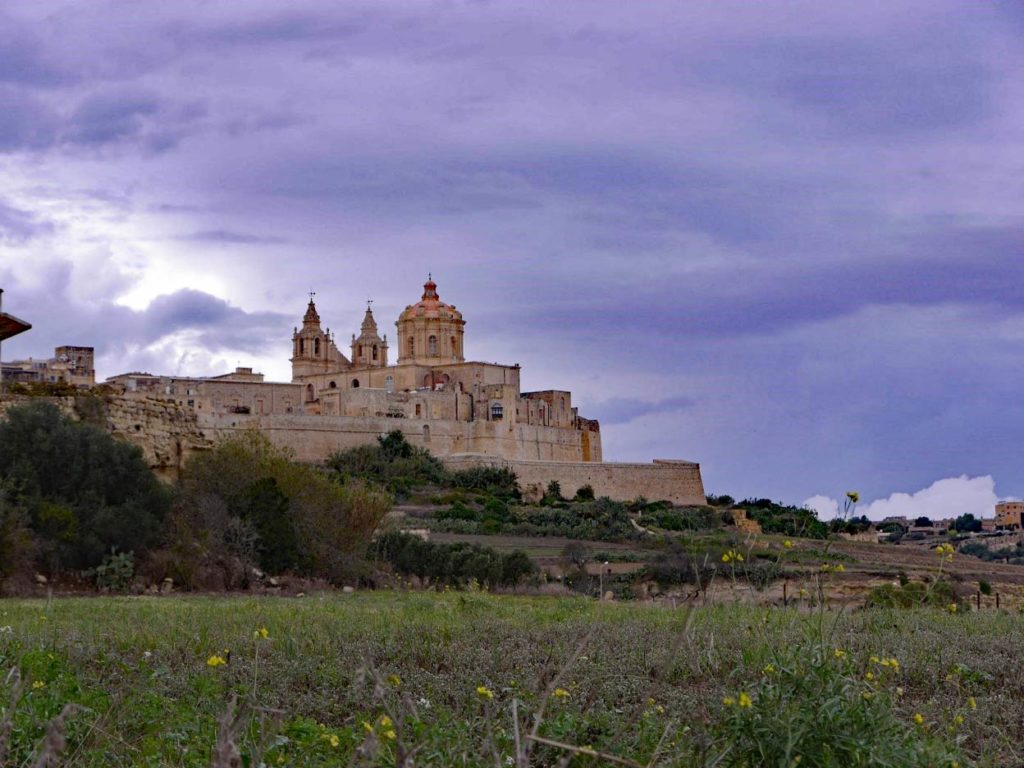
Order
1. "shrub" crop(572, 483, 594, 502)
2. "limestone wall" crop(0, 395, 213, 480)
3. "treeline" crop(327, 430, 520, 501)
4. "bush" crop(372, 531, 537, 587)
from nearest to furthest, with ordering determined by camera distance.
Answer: "limestone wall" crop(0, 395, 213, 480), "bush" crop(372, 531, 537, 587), "treeline" crop(327, 430, 520, 501), "shrub" crop(572, 483, 594, 502)

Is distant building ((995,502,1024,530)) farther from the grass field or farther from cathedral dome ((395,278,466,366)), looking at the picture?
the grass field

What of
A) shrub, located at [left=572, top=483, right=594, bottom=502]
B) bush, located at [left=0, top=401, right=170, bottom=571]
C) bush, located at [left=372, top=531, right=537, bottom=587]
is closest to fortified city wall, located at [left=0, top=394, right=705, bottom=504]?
shrub, located at [left=572, top=483, right=594, bottom=502]

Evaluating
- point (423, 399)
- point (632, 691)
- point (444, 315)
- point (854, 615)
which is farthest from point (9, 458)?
point (444, 315)

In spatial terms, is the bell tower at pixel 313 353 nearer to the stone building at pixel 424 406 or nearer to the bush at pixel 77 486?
the stone building at pixel 424 406

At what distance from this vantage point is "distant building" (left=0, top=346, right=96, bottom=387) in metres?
74.1

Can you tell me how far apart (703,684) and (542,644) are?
141cm

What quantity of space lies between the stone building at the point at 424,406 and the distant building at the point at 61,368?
9.89ft

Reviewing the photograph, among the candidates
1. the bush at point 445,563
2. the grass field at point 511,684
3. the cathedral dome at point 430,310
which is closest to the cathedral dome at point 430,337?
the cathedral dome at point 430,310

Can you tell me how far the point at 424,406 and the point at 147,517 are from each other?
2022 inches

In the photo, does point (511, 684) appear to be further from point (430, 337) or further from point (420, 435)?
point (430, 337)

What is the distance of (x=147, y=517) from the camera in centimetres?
1822

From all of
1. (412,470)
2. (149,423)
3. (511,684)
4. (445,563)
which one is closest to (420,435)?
(412,470)

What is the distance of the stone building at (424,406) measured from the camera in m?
64.6

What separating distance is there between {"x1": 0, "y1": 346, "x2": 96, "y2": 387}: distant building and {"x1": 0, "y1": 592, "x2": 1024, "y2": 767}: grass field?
63.8 m
